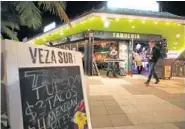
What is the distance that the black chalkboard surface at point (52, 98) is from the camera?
129 cm

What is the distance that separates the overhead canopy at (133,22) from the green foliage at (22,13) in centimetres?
769

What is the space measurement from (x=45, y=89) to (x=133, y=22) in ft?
34.3

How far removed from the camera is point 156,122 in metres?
3.87

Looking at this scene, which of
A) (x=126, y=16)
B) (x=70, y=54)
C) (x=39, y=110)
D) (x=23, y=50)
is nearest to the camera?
(x=23, y=50)

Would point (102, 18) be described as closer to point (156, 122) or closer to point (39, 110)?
point (156, 122)

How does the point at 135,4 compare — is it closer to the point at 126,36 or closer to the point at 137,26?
the point at 137,26

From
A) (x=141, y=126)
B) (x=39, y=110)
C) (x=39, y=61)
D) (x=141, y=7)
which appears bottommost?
(x=141, y=126)

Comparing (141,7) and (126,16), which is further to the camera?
(141,7)

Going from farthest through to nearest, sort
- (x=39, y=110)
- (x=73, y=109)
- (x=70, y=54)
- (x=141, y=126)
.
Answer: (x=141, y=126)
(x=70, y=54)
(x=73, y=109)
(x=39, y=110)

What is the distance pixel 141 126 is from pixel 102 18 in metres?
7.33

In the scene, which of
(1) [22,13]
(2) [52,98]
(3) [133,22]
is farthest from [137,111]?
(3) [133,22]

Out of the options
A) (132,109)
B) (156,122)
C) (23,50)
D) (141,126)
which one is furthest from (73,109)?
(132,109)

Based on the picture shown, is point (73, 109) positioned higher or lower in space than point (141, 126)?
higher

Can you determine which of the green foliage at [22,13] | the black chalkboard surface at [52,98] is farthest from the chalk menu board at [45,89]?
the green foliage at [22,13]
